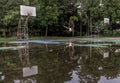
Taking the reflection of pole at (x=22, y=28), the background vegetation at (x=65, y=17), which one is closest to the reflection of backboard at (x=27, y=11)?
the reflection of pole at (x=22, y=28)

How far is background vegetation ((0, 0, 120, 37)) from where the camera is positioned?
31172 millimetres

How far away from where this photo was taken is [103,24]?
34.6m

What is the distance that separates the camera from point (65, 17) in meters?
34.8

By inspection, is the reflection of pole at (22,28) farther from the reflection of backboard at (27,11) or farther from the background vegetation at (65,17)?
the reflection of backboard at (27,11)

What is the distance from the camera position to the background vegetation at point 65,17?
3117 cm

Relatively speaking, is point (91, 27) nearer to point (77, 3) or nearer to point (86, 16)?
point (86, 16)

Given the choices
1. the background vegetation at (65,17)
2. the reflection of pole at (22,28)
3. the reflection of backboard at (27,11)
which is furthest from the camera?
the background vegetation at (65,17)

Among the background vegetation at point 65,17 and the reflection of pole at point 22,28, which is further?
the background vegetation at point 65,17

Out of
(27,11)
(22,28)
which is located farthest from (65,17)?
(27,11)

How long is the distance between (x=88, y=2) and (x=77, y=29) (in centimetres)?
508

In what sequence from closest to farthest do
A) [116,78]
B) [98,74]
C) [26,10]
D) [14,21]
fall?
1. [116,78]
2. [98,74]
3. [26,10]
4. [14,21]

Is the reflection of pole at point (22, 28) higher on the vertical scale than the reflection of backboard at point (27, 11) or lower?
lower

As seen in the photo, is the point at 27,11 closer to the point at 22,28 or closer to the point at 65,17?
the point at 22,28

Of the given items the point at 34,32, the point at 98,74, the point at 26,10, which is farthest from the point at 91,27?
the point at 98,74
